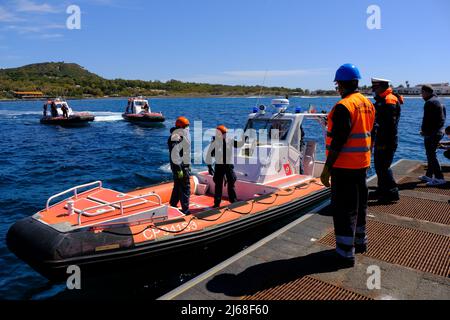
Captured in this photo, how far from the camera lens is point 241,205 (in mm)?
5516

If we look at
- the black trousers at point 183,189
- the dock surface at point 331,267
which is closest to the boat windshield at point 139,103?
the black trousers at point 183,189

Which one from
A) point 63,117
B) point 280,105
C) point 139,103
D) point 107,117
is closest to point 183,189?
point 280,105

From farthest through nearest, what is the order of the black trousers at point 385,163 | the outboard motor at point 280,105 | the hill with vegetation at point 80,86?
1. the hill with vegetation at point 80,86
2. the outboard motor at point 280,105
3. the black trousers at point 385,163

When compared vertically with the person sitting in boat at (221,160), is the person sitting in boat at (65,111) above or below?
above

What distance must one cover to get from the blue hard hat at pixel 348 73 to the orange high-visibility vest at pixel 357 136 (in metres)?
0.15

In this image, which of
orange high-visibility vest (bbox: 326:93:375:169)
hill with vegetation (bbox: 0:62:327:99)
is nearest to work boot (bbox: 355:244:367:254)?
orange high-visibility vest (bbox: 326:93:375:169)

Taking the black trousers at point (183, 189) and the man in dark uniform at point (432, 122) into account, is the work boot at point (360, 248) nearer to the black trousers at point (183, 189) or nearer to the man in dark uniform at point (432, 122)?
the black trousers at point (183, 189)

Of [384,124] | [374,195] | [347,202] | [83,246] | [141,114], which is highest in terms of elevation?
[141,114]

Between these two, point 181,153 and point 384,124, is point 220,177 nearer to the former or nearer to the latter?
point 181,153

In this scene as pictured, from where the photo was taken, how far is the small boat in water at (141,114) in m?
27.8


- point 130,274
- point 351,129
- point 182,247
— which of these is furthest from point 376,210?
point 130,274

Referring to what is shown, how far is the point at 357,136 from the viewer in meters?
3.08

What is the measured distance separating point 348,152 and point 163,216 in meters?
2.72
